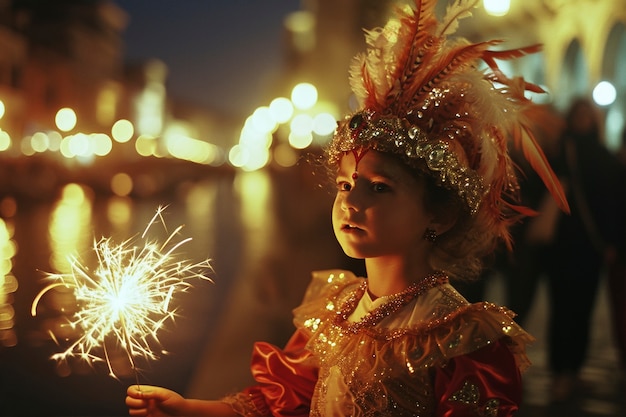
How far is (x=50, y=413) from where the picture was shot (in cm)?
526

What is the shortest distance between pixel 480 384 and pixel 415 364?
0.61 ft

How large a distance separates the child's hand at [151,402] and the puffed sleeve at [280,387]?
0.25 metres

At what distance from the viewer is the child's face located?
2.49 metres

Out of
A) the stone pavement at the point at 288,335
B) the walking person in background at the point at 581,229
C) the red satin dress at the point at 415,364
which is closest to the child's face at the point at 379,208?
the red satin dress at the point at 415,364

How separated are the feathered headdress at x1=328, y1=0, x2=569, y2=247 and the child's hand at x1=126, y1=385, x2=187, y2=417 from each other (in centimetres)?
93

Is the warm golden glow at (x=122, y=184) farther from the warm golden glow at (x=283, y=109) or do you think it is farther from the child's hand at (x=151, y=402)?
the child's hand at (x=151, y=402)

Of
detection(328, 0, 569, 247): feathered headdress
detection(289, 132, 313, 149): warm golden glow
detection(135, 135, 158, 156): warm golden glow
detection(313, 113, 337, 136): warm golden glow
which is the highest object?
detection(135, 135, 158, 156): warm golden glow

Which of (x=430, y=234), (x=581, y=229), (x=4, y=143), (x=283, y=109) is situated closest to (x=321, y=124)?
(x=283, y=109)

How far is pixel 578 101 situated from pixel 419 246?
14.6 ft

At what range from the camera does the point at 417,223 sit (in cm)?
255

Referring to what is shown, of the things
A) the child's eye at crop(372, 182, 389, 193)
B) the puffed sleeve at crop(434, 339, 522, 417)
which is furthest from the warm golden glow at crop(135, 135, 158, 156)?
the puffed sleeve at crop(434, 339, 522, 417)

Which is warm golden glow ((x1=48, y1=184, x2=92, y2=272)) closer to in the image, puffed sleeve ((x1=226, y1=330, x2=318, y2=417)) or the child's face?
puffed sleeve ((x1=226, y1=330, x2=318, y2=417))

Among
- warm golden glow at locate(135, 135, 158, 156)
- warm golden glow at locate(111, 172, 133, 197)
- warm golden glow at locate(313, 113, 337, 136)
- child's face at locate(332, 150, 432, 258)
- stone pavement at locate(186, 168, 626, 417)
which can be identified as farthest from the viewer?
warm golden glow at locate(135, 135, 158, 156)

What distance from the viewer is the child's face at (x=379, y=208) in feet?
8.16
